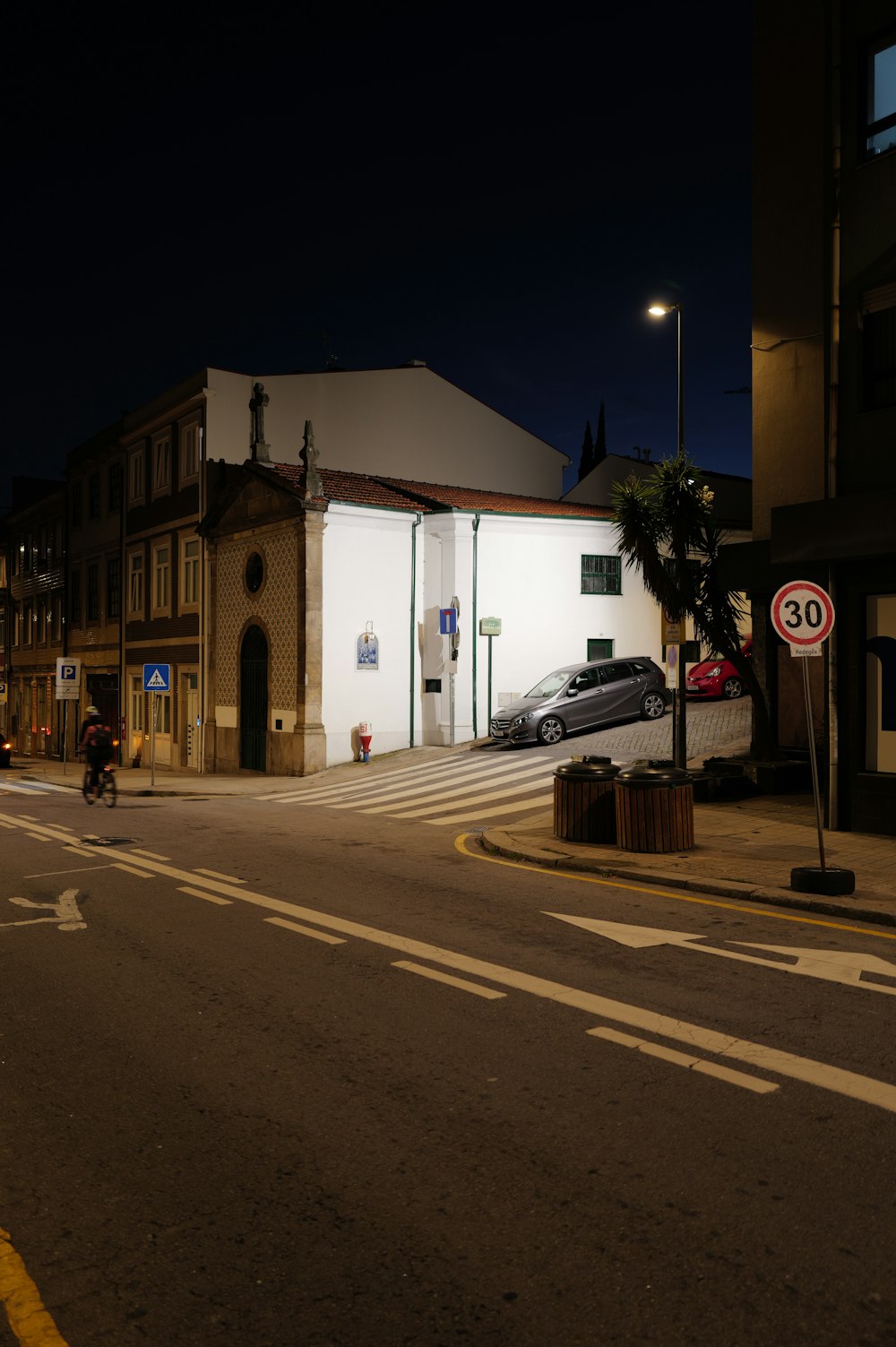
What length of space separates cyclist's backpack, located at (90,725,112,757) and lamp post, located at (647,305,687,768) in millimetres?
10203

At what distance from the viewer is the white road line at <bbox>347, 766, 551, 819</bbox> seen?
18208 mm

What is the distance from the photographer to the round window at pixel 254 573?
28.3 meters

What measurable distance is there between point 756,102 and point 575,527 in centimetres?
1436

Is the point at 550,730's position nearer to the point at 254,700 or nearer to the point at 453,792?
the point at 453,792

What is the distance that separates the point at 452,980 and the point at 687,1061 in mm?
1888

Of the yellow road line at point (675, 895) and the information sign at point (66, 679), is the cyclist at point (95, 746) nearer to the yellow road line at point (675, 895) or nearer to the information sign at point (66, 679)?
the yellow road line at point (675, 895)

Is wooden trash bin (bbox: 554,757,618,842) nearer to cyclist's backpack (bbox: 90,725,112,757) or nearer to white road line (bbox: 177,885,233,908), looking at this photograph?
white road line (bbox: 177,885,233,908)

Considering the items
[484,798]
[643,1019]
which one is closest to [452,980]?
[643,1019]

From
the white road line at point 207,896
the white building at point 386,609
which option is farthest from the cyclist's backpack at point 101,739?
the white road line at point 207,896

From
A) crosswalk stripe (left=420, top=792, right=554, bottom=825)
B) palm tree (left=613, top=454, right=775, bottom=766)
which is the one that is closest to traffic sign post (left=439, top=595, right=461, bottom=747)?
palm tree (left=613, top=454, right=775, bottom=766)

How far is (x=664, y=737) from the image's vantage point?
77.3ft

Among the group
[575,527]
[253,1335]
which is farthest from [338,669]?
[253,1335]

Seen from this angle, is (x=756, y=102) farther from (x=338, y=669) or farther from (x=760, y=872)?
(x=338, y=669)

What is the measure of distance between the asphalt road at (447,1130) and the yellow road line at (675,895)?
12cm
